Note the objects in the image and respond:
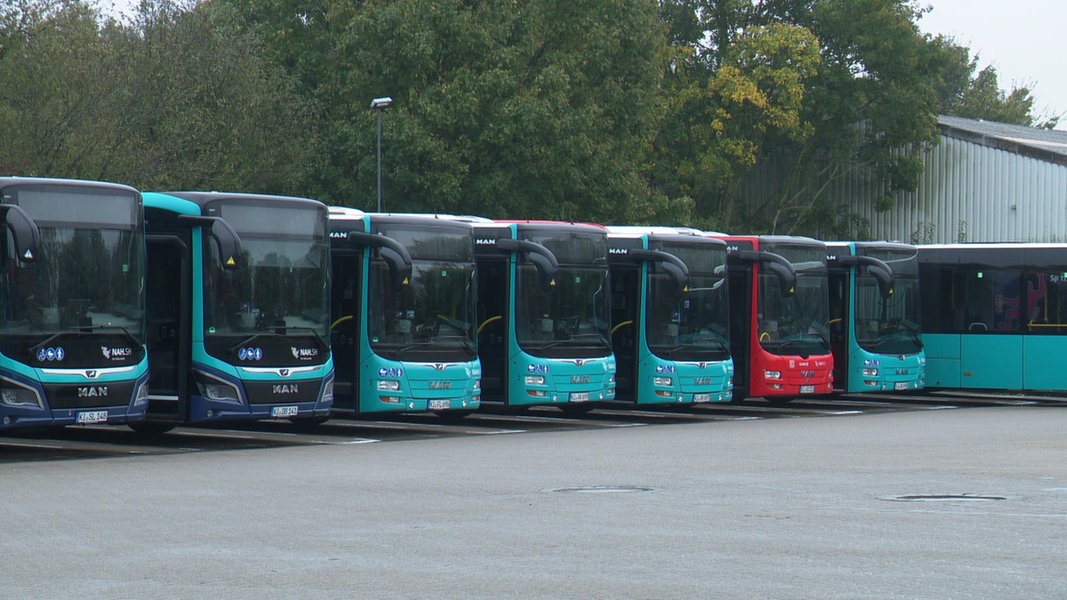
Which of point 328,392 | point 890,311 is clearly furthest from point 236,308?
point 890,311

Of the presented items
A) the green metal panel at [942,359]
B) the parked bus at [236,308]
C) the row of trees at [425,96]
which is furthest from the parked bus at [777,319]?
the row of trees at [425,96]

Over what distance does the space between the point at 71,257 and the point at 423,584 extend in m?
10.4

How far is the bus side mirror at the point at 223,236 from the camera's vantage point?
63.7 feet

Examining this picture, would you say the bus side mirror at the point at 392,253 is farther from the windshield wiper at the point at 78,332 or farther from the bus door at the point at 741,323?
the bus door at the point at 741,323

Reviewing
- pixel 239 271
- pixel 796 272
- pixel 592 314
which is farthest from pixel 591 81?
pixel 239 271

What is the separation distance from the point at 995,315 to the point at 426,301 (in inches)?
505

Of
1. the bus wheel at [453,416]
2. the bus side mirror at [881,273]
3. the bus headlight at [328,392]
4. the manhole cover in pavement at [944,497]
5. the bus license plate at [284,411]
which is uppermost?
the bus side mirror at [881,273]

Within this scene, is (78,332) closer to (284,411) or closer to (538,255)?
(284,411)

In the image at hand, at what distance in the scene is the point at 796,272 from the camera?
2867 centimetres

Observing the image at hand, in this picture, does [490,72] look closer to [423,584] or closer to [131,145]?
[131,145]

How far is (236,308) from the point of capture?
2002 cm

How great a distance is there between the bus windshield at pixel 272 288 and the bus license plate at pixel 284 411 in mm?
553

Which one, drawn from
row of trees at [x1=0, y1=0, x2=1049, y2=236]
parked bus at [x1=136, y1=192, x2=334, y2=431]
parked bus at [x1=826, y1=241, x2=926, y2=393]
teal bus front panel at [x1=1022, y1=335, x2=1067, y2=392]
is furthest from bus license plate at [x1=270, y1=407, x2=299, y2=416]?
row of trees at [x1=0, y1=0, x2=1049, y2=236]

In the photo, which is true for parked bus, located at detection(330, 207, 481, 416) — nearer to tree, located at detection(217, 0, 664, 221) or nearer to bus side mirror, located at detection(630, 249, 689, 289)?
bus side mirror, located at detection(630, 249, 689, 289)
